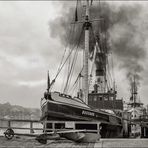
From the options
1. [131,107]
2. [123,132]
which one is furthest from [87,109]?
[131,107]

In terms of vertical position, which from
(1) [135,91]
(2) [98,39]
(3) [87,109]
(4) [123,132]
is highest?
(2) [98,39]

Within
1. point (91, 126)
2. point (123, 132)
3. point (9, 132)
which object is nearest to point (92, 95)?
point (123, 132)

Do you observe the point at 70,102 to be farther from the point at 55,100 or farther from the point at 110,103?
the point at 110,103

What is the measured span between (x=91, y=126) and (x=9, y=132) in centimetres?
669

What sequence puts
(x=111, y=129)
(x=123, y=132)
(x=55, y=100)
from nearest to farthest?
(x=55, y=100) → (x=111, y=129) → (x=123, y=132)

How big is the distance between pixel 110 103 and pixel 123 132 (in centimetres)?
462

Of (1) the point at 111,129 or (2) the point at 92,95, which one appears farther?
(2) the point at 92,95

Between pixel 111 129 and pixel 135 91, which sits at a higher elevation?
pixel 135 91

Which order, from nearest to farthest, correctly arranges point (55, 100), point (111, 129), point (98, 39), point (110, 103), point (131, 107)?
point (55, 100) < point (111, 129) < point (110, 103) < point (98, 39) < point (131, 107)

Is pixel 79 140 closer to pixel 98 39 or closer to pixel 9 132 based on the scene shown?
pixel 9 132

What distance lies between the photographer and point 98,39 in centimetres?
4194

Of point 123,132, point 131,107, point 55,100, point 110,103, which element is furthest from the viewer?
point 131,107

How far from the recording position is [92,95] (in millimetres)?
32344

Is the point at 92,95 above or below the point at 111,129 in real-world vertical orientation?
above
